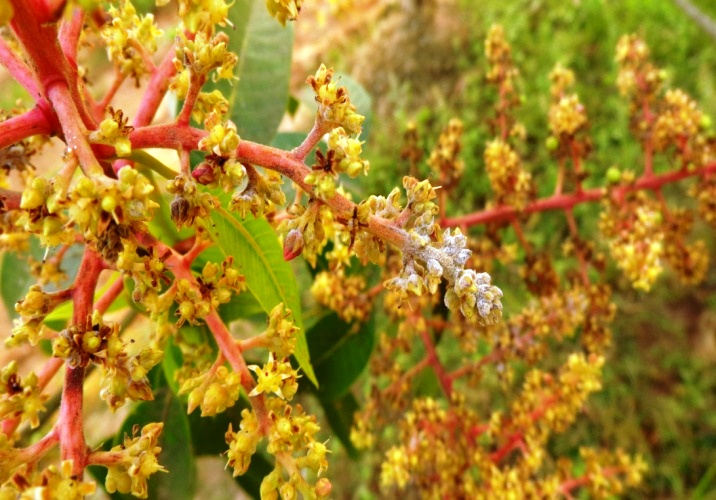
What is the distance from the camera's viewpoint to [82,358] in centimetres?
73

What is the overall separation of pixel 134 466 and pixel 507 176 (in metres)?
1.08

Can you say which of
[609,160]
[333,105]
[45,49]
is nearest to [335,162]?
[333,105]

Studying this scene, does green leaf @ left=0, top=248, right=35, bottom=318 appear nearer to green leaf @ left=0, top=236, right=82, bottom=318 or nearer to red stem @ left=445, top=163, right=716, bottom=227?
green leaf @ left=0, top=236, right=82, bottom=318

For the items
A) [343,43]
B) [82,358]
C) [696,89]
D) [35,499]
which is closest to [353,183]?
[82,358]

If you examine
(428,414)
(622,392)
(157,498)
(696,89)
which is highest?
(696,89)

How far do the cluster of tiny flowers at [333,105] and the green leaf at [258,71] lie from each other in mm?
573

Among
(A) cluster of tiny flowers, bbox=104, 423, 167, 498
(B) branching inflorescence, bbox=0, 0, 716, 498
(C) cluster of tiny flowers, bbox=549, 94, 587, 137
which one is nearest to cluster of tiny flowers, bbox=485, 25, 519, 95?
(C) cluster of tiny flowers, bbox=549, 94, 587, 137

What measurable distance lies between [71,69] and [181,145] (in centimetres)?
16

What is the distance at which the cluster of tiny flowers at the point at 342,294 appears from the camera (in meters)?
1.40

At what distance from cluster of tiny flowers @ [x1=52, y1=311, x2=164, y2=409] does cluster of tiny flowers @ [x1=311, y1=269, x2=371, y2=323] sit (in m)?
0.66

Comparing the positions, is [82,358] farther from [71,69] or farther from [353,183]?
[353,183]

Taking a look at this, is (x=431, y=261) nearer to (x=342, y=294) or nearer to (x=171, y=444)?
(x=342, y=294)

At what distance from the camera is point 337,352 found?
152cm

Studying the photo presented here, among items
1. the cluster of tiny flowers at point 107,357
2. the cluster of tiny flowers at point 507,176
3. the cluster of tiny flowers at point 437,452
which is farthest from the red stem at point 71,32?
the cluster of tiny flowers at point 437,452
